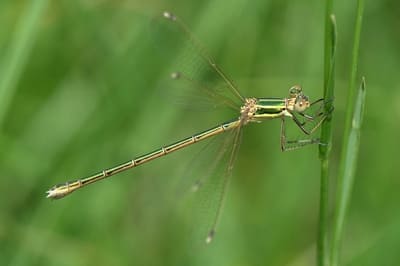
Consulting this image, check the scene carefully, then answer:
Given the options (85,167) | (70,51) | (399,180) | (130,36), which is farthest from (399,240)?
(70,51)

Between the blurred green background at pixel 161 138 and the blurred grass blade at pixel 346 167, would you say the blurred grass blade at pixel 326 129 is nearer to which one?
the blurred grass blade at pixel 346 167

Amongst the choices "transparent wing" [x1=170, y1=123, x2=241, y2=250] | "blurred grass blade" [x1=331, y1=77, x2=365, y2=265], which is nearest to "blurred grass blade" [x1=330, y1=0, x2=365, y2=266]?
"blurred grass blade" [x1=331, y1=77, x2=365, y2=265]

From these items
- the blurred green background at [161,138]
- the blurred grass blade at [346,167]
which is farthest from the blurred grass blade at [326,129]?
the blurred green background at [161,138]

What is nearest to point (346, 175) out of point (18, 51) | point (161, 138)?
point (18, 51)

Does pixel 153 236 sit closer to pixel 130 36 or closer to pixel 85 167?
pixel 85 167

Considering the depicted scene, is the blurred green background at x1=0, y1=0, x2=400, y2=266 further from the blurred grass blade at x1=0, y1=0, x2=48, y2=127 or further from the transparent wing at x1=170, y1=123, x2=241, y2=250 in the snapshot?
the blurred grass blade at x1=0, y1=0, x2=48, y2=127

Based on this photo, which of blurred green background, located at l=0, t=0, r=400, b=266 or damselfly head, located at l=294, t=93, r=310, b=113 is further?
blurred green background, located at l=0, t=0, r=400, b=266
